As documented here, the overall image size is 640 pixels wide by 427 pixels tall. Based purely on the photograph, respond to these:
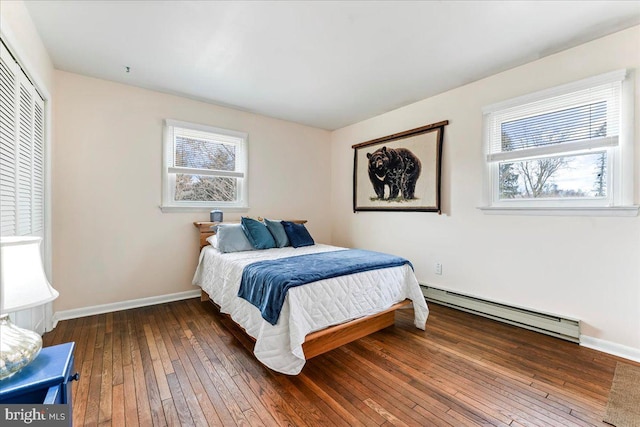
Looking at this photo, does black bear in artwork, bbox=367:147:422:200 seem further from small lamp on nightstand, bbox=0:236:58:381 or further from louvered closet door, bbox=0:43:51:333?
louvered closet door, bbox=0:43:51:333

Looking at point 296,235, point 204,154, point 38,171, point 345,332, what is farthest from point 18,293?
point 204,154

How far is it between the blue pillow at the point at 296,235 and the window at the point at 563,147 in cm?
207

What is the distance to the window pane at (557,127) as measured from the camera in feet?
7.50

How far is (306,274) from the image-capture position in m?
2.07

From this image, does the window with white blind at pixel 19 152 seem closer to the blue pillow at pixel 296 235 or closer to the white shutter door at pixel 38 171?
the white shutter door at pixel 38 171

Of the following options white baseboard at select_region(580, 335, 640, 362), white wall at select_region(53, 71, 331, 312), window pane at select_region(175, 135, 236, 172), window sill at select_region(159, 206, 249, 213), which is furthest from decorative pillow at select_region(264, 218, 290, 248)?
white baseboard at select_region(580, 335, 640, 362)

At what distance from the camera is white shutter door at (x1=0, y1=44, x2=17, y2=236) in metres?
1.63

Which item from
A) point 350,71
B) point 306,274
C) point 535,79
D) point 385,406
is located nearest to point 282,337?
point 306,274

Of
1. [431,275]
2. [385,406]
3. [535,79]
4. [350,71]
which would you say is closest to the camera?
[385,406]

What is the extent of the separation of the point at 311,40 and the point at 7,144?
2180mm

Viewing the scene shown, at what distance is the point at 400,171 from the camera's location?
3.72 m

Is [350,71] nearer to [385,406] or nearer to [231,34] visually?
[231,34]

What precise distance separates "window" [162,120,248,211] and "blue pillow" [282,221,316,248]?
812 millimetres

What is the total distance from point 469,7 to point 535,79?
47.4 inches
